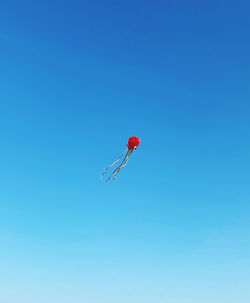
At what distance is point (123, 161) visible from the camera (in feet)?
249

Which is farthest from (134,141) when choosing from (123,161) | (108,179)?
(108,179)

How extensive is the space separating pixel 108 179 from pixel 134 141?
13035 millimetres

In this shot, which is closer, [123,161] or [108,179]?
[108,179]

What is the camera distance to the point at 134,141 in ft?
263

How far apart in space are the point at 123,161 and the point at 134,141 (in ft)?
19.0

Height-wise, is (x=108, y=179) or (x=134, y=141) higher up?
(x=134, y=141)

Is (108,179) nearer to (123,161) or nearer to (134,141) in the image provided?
(123,161)

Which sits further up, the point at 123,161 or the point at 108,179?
the point at 123,161

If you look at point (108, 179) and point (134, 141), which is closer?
point (108, 179)

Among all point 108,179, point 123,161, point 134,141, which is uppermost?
point 134,141

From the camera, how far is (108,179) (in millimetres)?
69125
